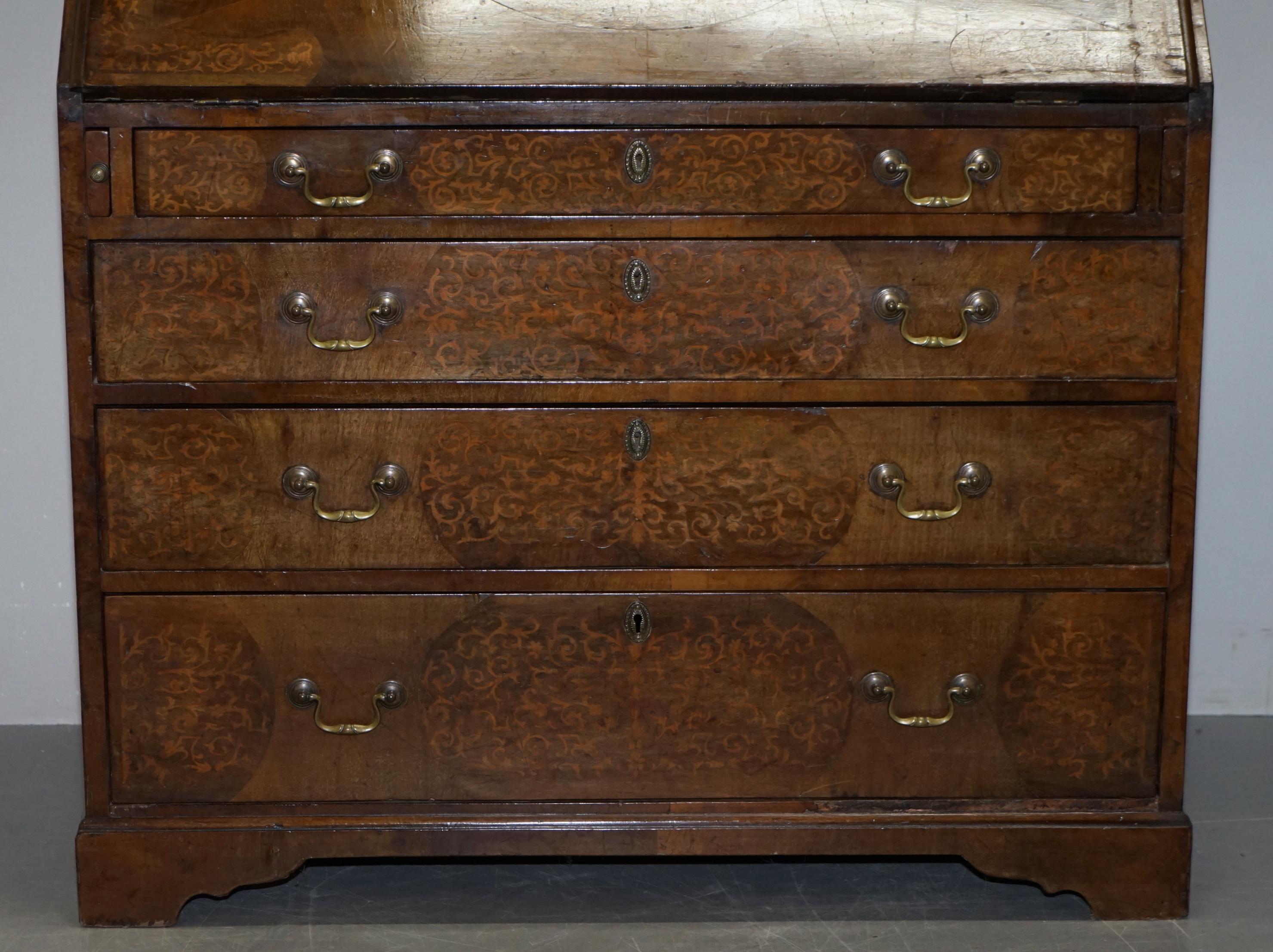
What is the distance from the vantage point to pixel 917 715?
7.24 feet

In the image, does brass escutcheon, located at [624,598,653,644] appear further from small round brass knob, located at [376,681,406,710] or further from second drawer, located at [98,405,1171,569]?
small round brass knob, located at [376,681,406,710]

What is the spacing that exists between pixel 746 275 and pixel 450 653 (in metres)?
0.72

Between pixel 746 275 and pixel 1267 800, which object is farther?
pixel 1267 800

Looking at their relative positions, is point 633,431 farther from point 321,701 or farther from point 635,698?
point 321,701

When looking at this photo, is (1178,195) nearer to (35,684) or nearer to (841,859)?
(841,859)

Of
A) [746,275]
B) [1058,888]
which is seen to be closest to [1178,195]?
[746,275]

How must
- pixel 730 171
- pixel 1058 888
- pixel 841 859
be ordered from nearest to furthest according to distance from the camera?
pixel 730 171
pixel 1058 888
pixel 841 859

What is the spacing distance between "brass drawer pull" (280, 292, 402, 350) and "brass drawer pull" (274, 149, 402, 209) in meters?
0.13

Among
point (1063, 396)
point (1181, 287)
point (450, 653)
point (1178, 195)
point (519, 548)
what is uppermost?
point (1178, 195)

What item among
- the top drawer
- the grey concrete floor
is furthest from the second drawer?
the grey concrete floor

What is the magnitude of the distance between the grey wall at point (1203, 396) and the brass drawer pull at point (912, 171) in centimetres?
119

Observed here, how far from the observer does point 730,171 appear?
2088mm

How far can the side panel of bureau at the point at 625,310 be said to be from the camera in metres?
2.09

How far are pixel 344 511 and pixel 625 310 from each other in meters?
0.51
